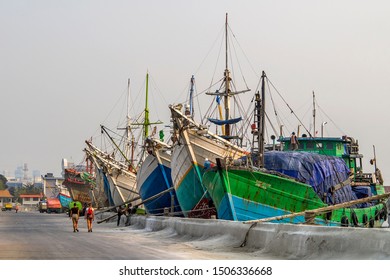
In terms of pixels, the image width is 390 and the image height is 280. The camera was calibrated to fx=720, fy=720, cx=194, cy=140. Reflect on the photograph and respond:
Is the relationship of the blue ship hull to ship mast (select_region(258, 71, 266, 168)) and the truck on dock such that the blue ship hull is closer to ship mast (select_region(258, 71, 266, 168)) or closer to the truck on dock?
ship mast (select_region(258, 71, 266, 168))

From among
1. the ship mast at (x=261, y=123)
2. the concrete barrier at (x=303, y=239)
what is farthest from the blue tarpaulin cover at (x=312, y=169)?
the concrete barrier at (x=303, y=239)

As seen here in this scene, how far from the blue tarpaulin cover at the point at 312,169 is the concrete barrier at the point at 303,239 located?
13802 mm

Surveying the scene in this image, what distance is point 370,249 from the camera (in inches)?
529

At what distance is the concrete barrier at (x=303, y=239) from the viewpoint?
13461mm

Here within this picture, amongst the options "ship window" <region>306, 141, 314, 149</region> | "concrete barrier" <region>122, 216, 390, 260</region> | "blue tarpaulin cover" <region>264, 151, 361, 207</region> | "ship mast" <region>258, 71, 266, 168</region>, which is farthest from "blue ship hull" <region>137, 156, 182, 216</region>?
"concrete barrier" <region>122, 216, 390, 260</region>

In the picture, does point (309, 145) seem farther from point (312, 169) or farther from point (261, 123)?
point (261, 123)

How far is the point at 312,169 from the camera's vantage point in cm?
3797

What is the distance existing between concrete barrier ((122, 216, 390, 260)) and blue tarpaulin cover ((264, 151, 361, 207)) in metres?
13.8

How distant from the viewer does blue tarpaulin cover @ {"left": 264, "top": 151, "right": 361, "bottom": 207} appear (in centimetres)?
3762

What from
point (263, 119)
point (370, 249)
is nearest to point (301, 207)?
point (263, 119)

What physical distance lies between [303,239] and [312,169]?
22082 millimetres

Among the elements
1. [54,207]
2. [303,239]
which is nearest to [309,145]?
[303,239]
